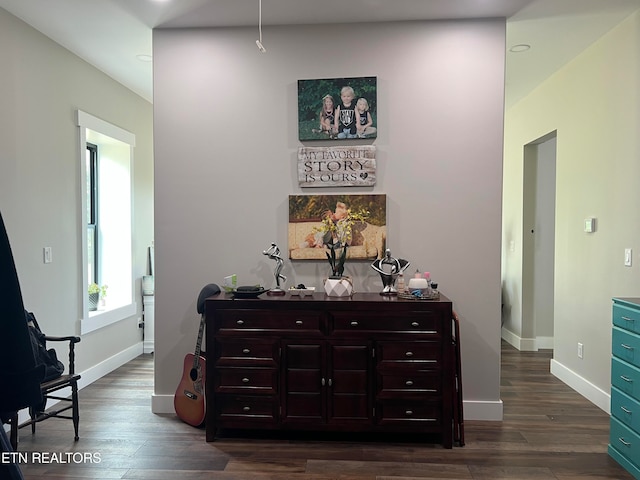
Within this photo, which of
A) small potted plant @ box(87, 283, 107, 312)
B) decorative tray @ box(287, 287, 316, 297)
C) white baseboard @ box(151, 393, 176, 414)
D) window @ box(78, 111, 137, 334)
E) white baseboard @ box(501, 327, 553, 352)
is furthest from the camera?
white baseboard @ box(501, 327, 553, 352)

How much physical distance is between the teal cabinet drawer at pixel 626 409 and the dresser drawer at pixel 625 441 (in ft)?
0.11

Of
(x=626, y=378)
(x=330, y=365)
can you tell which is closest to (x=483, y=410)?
(x=626, y=378)

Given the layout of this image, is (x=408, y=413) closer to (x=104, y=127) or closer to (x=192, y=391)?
(x=192, y=391)

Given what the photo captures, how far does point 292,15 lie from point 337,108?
70cm

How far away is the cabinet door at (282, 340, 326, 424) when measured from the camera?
2.89 meters

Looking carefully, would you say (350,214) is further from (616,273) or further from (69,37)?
(69,37)

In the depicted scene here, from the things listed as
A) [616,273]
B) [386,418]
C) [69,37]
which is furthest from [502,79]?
[69,37]

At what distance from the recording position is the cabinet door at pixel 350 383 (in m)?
2.88

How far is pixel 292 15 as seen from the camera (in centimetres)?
320

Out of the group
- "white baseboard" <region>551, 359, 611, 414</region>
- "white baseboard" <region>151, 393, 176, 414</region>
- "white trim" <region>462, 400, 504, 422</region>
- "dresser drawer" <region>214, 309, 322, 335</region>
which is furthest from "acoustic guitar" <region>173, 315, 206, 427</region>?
"white baseboard" <region>551, 359, 611, 414</region>

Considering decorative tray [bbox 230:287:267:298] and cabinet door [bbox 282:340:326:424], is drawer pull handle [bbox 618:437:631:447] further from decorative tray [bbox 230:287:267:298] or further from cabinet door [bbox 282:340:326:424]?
decorative tray [bbox 230:287:267:298]

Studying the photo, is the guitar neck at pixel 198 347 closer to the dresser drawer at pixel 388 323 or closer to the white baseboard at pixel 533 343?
the dresser drawer at pixel 388 323

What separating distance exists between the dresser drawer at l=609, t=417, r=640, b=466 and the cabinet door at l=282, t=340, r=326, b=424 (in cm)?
171

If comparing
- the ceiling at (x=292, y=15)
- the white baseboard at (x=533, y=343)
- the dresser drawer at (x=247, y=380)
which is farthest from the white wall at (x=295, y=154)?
the white baseboard at (x=533, y=343)
